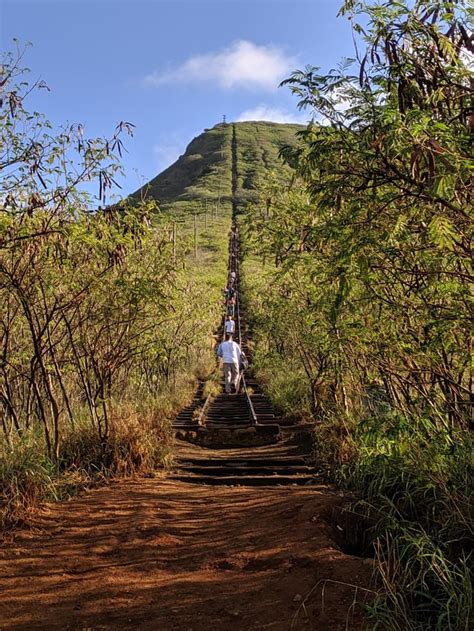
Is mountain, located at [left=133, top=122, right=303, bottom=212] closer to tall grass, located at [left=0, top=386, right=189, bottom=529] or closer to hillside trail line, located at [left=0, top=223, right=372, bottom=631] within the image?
tall grass, located at [left=0, top=386, right=189, bottom=529]

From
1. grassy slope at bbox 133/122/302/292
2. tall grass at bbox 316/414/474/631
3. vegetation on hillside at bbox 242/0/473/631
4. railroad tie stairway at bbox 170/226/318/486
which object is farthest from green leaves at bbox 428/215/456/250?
grassy slope at bbox 133/122/302/292

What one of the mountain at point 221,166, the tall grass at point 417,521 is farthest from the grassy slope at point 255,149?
the tall grass at point 417,521

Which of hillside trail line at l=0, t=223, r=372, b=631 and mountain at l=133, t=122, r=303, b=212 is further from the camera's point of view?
mountain at l=133, t=122, r=303, b=212

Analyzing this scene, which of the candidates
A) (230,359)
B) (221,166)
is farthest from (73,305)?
(221,166)

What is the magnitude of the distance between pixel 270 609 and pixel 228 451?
22.7ft

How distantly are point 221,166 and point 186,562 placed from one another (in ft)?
365

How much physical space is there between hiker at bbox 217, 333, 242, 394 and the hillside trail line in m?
9.09

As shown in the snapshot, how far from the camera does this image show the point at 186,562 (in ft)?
16.2

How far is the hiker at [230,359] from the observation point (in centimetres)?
1680

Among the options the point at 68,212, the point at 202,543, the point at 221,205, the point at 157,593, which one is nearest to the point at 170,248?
the point at 68,212

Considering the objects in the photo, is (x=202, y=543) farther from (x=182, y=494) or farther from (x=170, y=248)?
(x=170, y=248)

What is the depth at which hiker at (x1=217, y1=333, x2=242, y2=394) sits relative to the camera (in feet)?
55.1

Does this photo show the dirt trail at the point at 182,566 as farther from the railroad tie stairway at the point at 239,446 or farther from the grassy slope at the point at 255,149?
the grassy slope at the point at 255,149

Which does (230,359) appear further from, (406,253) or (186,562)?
(406,253)
